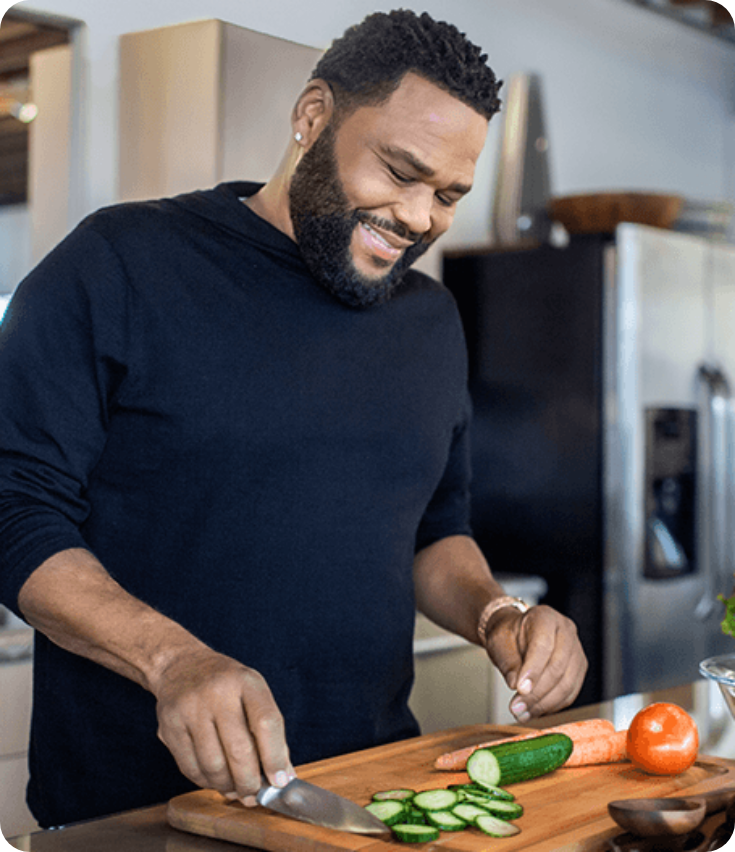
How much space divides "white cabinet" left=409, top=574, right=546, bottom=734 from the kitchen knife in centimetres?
142

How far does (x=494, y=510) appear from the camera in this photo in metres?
2.99

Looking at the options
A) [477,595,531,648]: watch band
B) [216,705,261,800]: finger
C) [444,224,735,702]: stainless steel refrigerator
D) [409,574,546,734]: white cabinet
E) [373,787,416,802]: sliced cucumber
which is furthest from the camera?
[444,224,735,702]: stainless steel refrigerator

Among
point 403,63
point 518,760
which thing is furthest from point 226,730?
point 403,63

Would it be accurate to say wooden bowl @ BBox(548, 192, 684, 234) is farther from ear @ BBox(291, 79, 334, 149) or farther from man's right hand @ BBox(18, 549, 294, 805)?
man's right hand @ BBox(18, 549, 294, 805)

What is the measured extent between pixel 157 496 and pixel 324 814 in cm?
43

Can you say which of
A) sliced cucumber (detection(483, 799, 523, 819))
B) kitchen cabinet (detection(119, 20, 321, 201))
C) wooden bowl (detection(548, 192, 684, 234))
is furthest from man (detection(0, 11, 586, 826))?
wooden bowl (detection(548, 192, 684, 234))

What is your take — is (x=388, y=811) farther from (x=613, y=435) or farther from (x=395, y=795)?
(x=613, y=435)

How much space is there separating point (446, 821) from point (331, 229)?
0.67m

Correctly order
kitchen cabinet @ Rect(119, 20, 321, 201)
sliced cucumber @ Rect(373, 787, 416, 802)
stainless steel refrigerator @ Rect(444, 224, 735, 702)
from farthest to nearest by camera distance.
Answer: stainless steel refrigerator @ Rect(444, 224, 735, 702)
kitchen cabinet @ Rect(119, 20, 321, 201)
sliced cucumber @ Rect(373, 787, 416, 802)

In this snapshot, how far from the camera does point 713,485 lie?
119 inches

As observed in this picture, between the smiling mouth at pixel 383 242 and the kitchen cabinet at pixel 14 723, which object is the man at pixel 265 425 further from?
the kitchen cabinet at pixel 14 723

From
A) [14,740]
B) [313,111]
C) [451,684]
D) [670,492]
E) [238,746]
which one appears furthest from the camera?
[670,492]

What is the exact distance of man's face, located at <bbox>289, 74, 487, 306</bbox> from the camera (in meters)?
1.26

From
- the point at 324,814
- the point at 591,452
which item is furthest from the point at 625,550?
the point at 324,814
